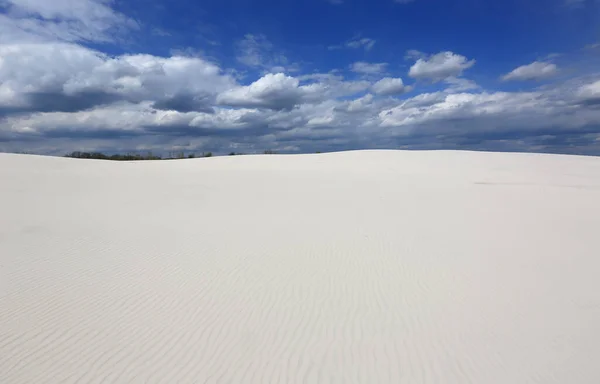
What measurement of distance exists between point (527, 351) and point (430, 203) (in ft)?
30.0

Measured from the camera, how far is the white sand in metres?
3.54

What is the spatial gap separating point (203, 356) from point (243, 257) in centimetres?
303

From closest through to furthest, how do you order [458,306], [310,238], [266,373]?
[266,373]
[458,306]
[310,238]

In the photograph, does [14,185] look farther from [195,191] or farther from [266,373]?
[266,373]

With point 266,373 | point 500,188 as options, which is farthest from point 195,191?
point 500,188

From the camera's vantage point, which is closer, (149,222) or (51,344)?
(51,344)

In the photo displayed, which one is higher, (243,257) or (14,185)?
(14,185)

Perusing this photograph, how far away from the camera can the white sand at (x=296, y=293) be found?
11.6ft

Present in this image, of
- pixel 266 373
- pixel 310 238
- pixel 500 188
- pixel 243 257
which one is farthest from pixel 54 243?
pixel 500 188

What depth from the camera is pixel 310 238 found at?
7.99 m

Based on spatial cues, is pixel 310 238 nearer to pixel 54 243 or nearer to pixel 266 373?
pixel 266 373

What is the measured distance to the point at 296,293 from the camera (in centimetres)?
513

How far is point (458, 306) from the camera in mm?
4773

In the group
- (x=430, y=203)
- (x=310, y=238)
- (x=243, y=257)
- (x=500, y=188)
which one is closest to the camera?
(x=243, y=257)
